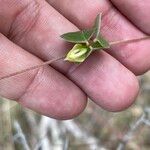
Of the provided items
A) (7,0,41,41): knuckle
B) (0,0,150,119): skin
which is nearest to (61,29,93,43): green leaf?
(0,0,150,119): skin

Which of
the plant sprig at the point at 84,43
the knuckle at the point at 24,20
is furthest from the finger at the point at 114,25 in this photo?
the plant sprig at the point at 84,43

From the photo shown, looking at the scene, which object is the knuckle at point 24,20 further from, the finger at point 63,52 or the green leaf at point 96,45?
the green leaf at point 96,45

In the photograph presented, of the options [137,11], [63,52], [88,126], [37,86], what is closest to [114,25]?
[137,11]

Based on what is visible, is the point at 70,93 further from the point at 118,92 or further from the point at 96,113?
the point at 96,113

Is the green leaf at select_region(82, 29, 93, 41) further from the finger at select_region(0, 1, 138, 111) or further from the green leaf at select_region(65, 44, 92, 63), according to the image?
the finger at select_region(0, 1, 138, 111)

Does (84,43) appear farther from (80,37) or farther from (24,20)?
(24,20)

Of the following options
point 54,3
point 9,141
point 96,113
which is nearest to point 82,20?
point 54,3

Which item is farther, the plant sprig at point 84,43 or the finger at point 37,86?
the finger at point 37,86
